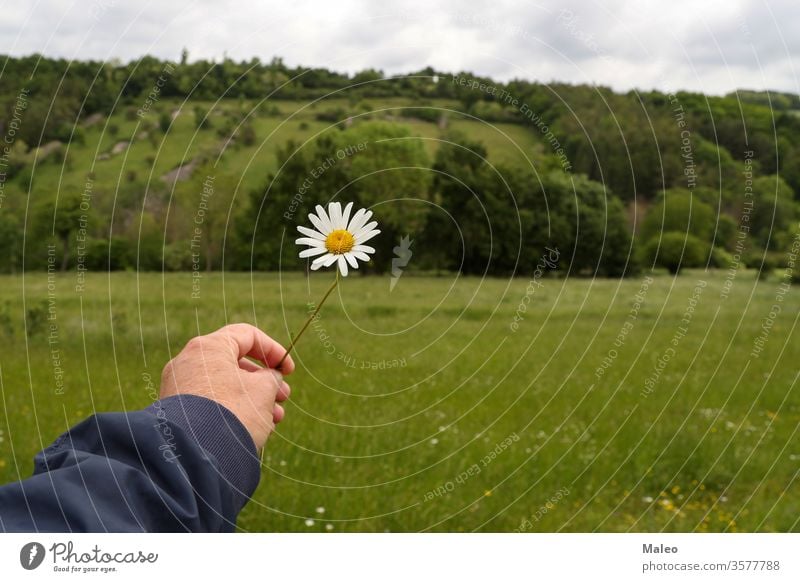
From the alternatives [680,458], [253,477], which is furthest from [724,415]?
[253,477]

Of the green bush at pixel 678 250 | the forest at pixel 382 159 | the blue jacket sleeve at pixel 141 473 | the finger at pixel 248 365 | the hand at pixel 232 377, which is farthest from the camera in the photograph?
the green bush at pixel 678 250

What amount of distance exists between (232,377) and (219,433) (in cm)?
11

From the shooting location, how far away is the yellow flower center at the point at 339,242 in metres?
1.09

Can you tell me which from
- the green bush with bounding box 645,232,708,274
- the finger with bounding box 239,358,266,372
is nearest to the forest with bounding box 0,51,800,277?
the green bush with bounding box 645,232,708,274

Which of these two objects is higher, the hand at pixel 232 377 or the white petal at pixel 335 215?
the white petal at pixel 335 215

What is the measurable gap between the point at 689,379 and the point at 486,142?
291 cm

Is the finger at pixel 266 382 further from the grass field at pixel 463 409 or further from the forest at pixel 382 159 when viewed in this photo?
the forest at pixel 382 159

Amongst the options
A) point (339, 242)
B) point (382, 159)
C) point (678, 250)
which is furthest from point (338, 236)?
point (678, 250)

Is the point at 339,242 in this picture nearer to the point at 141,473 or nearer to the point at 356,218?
the point at 356,218

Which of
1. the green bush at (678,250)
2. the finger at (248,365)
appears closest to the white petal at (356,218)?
the finger at (248,365)

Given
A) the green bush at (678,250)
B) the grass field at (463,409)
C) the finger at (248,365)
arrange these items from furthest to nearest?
the green bush at (678,250)
the grass field at (463,409)
the finger at (248,365)

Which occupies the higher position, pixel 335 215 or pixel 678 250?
pixel 678 250

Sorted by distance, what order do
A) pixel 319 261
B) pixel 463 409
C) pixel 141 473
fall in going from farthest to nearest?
pixel 463 409 → pixel 141 473 → pixel 319 261

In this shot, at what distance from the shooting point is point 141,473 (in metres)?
1.19
